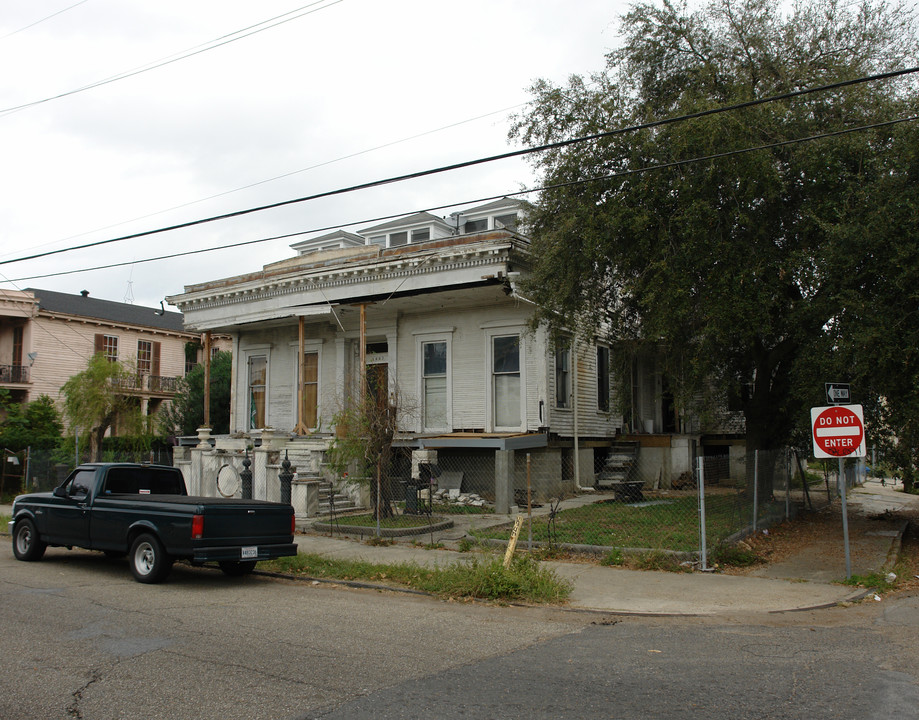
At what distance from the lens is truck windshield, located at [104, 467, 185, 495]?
11.4 metres

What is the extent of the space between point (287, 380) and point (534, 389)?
29.2 feet

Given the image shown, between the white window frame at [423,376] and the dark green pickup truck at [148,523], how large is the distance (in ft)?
32.4

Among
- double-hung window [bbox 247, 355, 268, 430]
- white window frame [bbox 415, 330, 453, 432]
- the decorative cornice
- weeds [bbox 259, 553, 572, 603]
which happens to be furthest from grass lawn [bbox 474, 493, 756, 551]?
double-hung window [bbox 247, 355, 268, 430]

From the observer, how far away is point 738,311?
12461 mm

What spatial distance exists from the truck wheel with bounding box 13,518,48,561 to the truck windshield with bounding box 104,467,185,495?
5.80ft

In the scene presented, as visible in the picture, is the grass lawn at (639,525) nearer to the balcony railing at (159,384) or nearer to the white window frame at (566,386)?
the white window frame at (566,386)

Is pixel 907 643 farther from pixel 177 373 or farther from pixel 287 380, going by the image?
pixel 177 373

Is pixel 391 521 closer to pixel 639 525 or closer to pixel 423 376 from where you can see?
pixel 639 525

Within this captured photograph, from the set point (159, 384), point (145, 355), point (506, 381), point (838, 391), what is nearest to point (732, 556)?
point (838, 391)

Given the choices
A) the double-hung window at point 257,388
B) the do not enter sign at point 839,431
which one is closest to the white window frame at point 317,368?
the double-hung window at point 257,388

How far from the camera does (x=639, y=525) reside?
14.6m

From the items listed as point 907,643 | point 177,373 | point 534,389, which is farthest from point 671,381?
point 177,373

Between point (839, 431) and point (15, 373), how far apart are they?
118ft

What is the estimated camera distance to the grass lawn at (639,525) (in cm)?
1262
